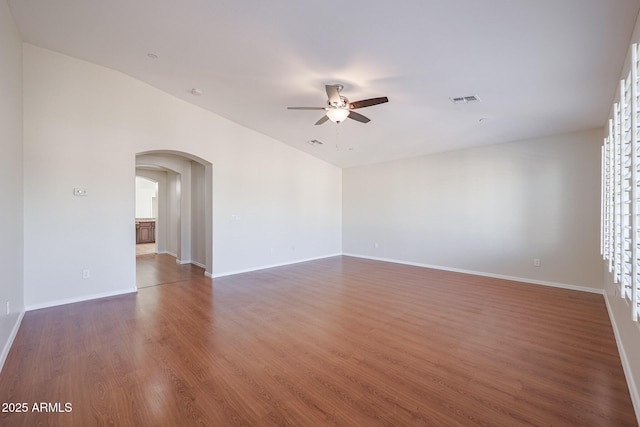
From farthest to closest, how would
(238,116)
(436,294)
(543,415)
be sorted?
1. (238,116)
2. (436,294)
3. (543,415)

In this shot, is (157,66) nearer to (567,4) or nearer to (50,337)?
(50,337)

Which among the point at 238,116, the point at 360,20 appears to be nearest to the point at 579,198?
the point at 360,20

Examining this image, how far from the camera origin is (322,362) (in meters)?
2.52

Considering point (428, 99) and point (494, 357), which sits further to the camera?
point (428, 99)

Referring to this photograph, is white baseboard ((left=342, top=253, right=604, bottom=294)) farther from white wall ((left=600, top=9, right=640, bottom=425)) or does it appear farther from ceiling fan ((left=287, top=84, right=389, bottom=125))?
ceiling fan ((left=287, top=84, right=389, bottom=125))

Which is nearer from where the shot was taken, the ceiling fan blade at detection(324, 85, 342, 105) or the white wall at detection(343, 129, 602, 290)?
the ceiling fan blade at detection(324, 85, 342, 105)

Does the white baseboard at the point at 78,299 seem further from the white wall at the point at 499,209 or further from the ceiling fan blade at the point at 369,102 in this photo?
the white wall at the point at 499,209

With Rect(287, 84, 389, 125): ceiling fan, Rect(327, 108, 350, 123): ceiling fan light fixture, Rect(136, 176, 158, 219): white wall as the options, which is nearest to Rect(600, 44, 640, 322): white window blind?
Rect(287, 84, 389, 125): ceiling fan

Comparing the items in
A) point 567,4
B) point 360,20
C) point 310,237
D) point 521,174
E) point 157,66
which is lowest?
point 310,237

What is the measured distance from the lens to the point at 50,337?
3045 millimetres

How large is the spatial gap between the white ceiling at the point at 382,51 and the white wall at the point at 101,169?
0.38m

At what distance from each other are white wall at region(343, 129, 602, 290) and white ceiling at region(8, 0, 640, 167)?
2.08ft

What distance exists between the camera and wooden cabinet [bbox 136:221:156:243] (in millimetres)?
10422

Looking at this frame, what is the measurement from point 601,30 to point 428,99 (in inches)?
71.3
